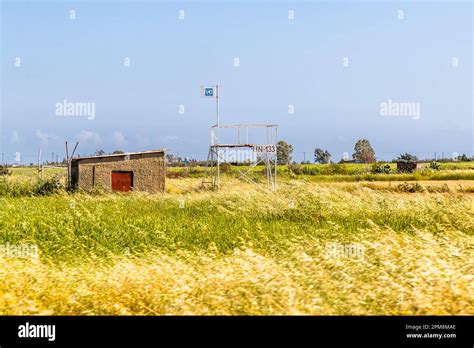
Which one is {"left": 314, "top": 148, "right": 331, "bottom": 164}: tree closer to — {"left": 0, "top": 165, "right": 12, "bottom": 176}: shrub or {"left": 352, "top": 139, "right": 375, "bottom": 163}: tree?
{"left": 352, "top": 139, "right": 375, "bottom": 163}: tree

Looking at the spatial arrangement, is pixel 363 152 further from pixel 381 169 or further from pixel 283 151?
pixel 381 169

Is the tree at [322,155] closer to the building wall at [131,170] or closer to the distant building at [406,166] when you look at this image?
the distant building at [406,166]

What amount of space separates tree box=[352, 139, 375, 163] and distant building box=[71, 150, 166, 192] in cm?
6754

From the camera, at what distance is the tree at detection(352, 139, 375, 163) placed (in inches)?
3688

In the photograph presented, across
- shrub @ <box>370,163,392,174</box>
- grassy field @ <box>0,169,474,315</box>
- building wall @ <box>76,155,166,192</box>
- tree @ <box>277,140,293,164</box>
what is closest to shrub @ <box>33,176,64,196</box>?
building wall @ <box>76,155,166,192</box>

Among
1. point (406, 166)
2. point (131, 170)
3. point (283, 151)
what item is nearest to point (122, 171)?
point (131, 170)

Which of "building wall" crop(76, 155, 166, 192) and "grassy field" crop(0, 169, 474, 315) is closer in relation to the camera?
"grassy field" crop(0, 169, 474, 315)

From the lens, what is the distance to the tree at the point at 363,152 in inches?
3688

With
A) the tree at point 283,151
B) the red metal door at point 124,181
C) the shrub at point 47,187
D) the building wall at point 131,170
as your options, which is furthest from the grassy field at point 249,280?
the tree at point 283,151

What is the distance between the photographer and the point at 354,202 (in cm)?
1622

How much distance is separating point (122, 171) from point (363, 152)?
233ft

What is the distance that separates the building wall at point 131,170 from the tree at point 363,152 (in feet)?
221
